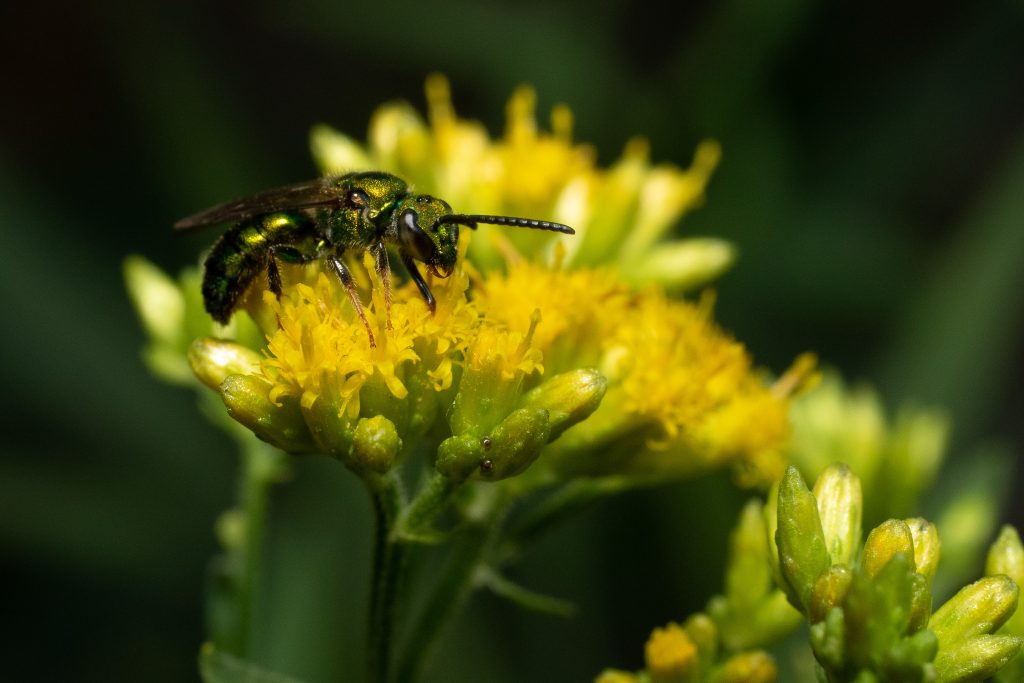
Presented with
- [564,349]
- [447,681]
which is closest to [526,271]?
[564,349]

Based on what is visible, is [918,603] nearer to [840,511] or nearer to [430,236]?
[840,511]

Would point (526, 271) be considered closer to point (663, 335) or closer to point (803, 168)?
point (663, 335)

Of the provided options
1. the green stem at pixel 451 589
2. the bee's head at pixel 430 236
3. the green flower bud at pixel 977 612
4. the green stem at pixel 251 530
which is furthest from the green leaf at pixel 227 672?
the green flower bud at pixel 977 612

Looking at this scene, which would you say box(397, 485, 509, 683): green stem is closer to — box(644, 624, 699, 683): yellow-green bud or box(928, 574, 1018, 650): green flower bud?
box(644, 624, 699, 683): yellow-green bud

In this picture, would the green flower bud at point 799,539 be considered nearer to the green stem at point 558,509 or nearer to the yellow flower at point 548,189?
the green stem at point 558,509

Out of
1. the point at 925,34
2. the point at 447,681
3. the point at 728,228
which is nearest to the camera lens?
the point at 447,681

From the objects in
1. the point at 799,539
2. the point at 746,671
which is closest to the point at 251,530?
the point at 746,671
